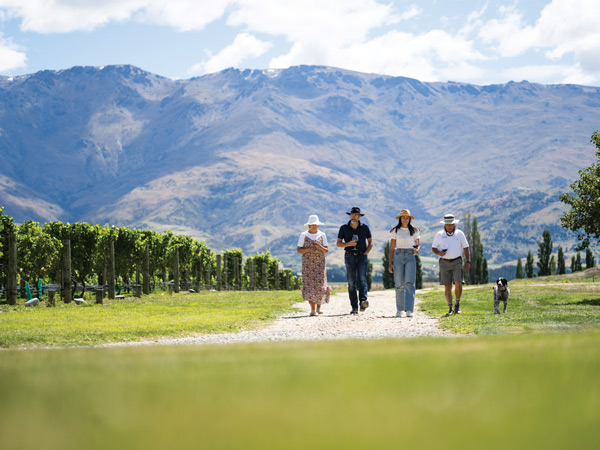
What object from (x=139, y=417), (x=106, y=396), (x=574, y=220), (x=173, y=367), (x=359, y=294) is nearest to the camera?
(x=139, y=417)

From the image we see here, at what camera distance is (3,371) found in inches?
133

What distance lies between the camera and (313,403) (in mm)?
2443

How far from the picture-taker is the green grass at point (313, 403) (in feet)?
6.96

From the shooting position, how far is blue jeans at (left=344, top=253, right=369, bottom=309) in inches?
766

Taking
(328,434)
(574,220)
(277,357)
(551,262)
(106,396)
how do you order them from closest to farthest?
(328,434) < (106,396) < (277,357) < (574,220) < (551,262)

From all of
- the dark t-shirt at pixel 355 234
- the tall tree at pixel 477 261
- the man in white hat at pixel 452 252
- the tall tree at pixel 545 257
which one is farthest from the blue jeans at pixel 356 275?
the tall tree at pixel 545 257

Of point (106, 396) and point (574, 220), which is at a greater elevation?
point (574, 220)

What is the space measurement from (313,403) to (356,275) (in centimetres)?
1748

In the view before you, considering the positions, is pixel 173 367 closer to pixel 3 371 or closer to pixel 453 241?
pixel 3 371

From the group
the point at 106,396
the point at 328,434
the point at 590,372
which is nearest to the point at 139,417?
the point at 106,396

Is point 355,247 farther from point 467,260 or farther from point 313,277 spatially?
point 467,260

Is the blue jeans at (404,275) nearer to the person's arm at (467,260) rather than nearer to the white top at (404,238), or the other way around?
the white top at (404,238)

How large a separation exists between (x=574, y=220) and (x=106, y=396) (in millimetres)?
31730

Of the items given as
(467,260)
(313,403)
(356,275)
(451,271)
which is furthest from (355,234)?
(313,403)
